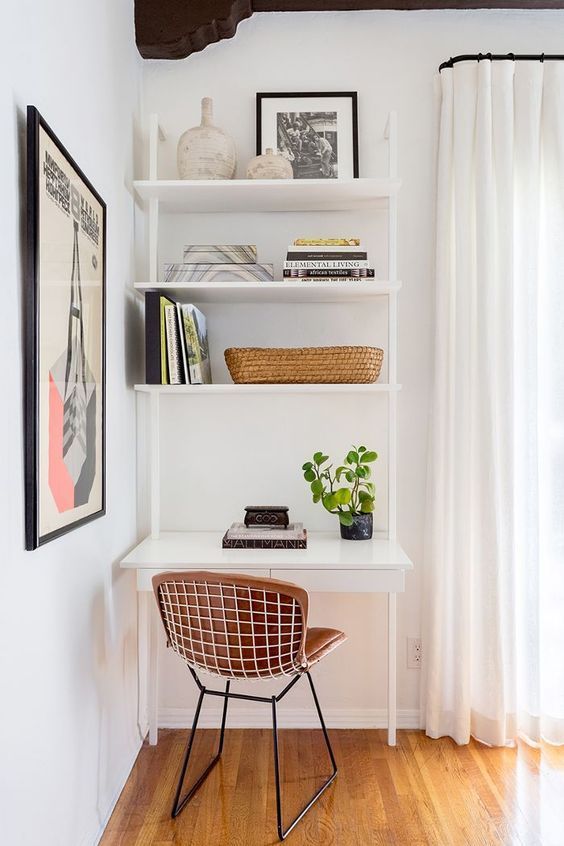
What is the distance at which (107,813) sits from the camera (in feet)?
6.85

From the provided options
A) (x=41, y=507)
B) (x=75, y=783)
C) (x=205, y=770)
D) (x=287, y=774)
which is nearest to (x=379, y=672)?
(x=287, y=774)

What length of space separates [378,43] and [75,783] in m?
2.70

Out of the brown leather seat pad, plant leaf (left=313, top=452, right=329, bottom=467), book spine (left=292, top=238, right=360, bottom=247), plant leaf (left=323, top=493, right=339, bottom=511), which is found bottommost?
the brown leather seat pad

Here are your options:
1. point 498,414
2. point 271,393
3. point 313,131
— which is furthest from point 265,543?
point 313,131

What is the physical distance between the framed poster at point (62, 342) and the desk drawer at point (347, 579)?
0.66 m

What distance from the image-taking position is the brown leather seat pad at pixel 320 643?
2.09 metres

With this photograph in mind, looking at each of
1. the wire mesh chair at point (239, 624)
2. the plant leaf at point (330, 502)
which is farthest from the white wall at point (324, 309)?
the wire mesh chair at point (239, 624)

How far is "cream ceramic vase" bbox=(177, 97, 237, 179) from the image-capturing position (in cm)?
250

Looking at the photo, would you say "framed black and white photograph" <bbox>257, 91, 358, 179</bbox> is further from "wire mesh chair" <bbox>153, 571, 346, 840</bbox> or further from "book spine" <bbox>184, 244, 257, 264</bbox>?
"wire mesh chair" <bbox>153, 571, 346, 840</bbox>

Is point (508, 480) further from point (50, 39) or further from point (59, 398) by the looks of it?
point (50, 39)

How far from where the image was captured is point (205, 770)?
2.37 metres

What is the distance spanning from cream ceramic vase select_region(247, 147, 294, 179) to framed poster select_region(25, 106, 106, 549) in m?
0.64

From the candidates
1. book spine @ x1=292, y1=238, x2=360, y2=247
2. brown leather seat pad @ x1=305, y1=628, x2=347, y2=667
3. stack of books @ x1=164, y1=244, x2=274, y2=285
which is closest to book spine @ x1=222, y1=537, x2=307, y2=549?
brown leather seat pad @ x1=305, y1=628, x2=347, y2=667

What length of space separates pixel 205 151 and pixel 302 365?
0.83 meters
